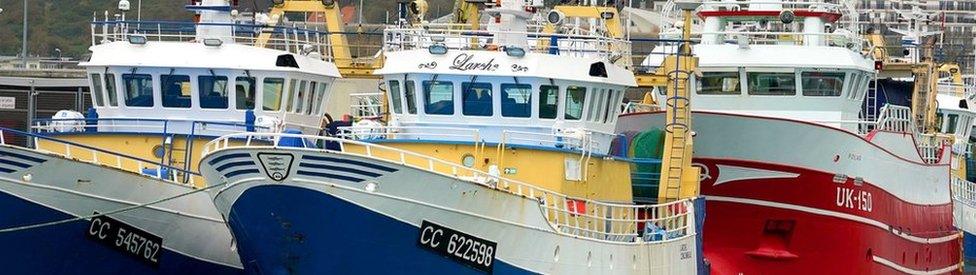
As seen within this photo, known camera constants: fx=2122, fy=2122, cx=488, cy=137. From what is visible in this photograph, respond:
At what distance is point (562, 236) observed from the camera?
1155 inches

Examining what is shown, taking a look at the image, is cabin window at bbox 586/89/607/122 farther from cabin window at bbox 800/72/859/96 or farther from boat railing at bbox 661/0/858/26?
boat railing at bbox 661/0/858/26

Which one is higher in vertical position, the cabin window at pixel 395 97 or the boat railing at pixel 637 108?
the cabin window at pixel 395 97

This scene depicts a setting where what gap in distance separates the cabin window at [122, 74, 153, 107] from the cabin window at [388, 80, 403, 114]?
4.43 meters

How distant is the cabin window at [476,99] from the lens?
105 ft

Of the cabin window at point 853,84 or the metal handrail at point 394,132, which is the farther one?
the cabin window at point 853,84

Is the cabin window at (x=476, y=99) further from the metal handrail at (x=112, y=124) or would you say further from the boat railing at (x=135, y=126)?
the boat railing at (x=135, y=126)

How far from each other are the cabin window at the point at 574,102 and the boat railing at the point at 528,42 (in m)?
0.68

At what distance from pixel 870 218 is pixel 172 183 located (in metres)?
16.3

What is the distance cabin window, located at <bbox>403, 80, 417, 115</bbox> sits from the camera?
3256cm

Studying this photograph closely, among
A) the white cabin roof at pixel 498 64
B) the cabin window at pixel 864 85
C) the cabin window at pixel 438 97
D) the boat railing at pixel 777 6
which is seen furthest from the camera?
the boat railing at pixel 777 6

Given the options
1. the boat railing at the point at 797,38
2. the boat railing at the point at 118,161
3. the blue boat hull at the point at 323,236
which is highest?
the boat railing at the point at 797,38

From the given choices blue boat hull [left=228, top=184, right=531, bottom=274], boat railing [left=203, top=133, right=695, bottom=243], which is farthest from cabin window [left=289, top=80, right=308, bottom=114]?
blue boat hull [left=228, top=184, right=531, bottom=274]

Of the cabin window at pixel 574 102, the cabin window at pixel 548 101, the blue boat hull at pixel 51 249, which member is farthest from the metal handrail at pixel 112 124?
the cabin window at pixel 574 102

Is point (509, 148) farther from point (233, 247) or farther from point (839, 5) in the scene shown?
point (839, 5)
